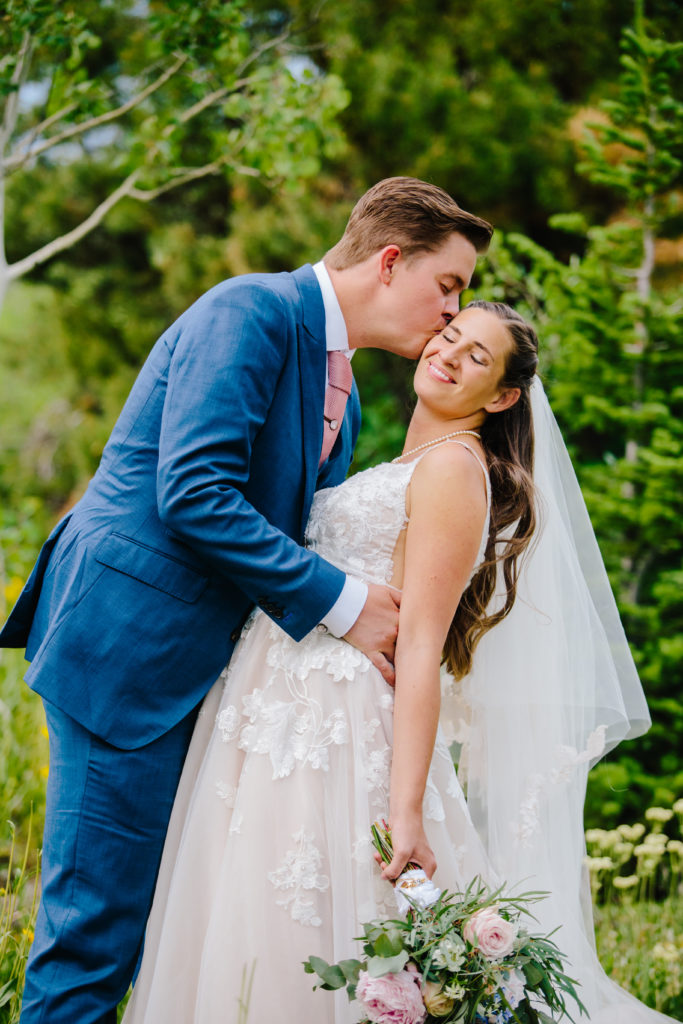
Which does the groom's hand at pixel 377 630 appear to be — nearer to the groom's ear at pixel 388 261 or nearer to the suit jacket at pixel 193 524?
the suit jacket at pixel 193 524

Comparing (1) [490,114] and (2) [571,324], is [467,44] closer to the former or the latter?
(1) [490,114]

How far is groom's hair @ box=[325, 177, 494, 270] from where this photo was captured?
7.83 feet

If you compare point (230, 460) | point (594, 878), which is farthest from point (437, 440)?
point (594, 878)

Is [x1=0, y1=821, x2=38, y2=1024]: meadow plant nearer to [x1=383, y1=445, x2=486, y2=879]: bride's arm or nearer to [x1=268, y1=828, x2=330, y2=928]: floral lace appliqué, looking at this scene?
[x1=268, y1=828, x2=330, y2=928]: floral lace appliqué

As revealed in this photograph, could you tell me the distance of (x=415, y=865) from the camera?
1.94m

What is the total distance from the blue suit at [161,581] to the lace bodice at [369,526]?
4.4 inches

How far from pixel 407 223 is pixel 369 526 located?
0.85 meters

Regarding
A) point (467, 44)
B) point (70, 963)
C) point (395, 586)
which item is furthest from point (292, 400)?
point (467, 44)

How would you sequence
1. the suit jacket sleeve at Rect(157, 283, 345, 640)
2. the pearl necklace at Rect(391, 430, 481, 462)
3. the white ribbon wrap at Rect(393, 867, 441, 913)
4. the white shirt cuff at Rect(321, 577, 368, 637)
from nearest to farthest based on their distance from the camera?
the white ribbon wrap at Rect(393, 867, 441, 913), the suit jacket sleeve at Rect(157, 283, 345, 640), the white shirt cuff at Rect(321, 577, 368, 637), the pearl necklace at Rect(391, 430, 481, 462)

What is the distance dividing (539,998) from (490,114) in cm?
547

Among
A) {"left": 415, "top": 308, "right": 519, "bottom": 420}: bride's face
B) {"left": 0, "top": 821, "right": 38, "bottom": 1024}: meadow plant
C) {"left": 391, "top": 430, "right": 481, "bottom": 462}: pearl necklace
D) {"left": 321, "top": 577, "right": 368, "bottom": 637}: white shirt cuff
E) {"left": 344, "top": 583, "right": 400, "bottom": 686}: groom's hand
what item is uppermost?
{"left": 415, "top": 308, "right": 519, "bottom": 420}: bride's face

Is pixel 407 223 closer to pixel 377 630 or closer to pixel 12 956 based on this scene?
pixel 377 630

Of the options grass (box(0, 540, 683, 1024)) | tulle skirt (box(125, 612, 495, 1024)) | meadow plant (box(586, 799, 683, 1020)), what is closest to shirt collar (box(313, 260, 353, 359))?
tulle skirt (box(125, 612, 495, 1024))

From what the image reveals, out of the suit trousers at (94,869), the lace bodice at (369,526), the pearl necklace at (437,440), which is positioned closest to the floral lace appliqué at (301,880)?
the suit trousers at (94,869)
